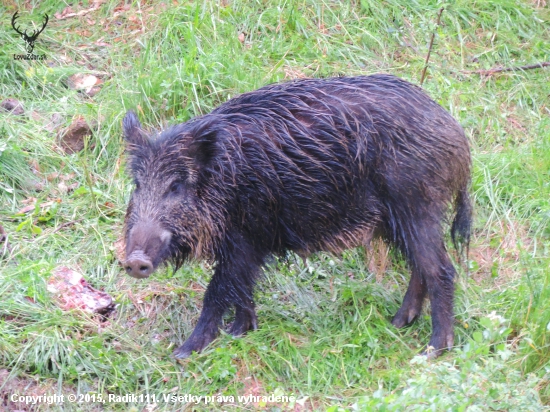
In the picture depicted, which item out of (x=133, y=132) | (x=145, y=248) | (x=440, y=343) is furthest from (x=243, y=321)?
(x=133, y=132)

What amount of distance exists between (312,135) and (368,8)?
3185 millimetres

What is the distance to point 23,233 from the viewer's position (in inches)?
241

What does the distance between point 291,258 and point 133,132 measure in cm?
157

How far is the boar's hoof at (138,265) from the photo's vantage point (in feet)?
15.3

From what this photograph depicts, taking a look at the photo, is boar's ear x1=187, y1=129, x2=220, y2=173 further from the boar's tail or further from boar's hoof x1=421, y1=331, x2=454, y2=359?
boar's hoof x1=421, y1=331, x2=454, y2=359

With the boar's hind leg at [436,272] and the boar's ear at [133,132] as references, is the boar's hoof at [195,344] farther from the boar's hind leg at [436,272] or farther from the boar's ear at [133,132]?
the boar's hind leg at [436,272]

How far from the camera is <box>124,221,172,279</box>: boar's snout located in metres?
4.68

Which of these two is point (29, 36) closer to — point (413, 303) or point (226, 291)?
point (226, 291)

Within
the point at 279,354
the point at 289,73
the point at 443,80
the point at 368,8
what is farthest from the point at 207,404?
the point at 368,8

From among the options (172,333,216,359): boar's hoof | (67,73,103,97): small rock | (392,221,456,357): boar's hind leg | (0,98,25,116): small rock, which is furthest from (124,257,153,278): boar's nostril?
(67,73,103,97): small rock

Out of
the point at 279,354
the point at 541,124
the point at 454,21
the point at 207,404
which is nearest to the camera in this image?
the point at 207,404

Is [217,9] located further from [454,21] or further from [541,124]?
[541,124]

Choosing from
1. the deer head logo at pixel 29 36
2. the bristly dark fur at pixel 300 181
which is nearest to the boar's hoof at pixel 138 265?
the bristly dark fur at pixel 300 181

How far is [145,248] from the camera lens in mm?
4742
